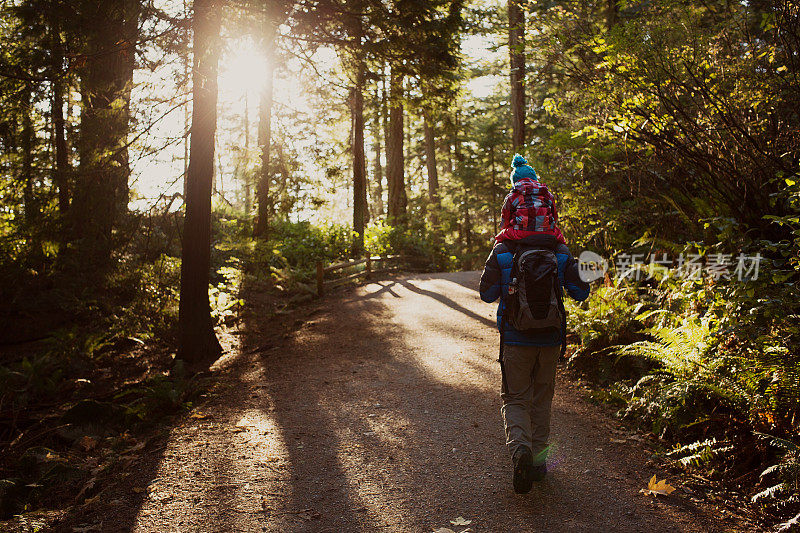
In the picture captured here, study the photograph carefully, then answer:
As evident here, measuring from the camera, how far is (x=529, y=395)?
421 centimetres

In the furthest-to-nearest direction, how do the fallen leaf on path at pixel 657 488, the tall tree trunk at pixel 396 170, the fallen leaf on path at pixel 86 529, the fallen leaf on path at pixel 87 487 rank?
the tall tree trunk at pixel 396 170 < the fallen leaf on path at pixel 87 487 < the fallen leaf on path at pixel 657 488 < the fallen leaf on path at pixel 86 529

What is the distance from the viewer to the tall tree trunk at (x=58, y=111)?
8016mm

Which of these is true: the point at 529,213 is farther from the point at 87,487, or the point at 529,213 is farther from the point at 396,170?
the point at 396,170

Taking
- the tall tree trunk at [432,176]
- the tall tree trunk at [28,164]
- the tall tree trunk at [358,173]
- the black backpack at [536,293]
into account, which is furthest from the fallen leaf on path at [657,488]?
the tall tree trunk at [432,176]

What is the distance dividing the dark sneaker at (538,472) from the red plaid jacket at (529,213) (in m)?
1.75

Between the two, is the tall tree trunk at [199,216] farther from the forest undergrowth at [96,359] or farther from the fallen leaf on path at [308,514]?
the fallen leaf on path at [308,514]

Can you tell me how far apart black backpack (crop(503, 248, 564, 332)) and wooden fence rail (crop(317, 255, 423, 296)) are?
1085 centimetres

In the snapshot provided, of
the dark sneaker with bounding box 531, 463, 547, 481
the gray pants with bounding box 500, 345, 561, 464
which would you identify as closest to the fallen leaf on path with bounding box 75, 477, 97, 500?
the gray pants with bounding box 500, 345, 561, 464

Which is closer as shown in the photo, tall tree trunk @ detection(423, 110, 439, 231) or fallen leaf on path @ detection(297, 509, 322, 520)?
fallen leaf on path @ detection(297, 509, 322, 520)

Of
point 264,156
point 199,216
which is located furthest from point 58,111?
point 264,156

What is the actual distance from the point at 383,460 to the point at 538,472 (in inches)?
58.9

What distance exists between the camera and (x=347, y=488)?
442cm

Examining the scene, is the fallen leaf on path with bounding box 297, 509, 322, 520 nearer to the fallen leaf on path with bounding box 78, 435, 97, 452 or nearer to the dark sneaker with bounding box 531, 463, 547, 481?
the dark sneaker with bounding box 531, 463, 547, 481

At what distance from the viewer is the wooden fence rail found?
14.8 meters
